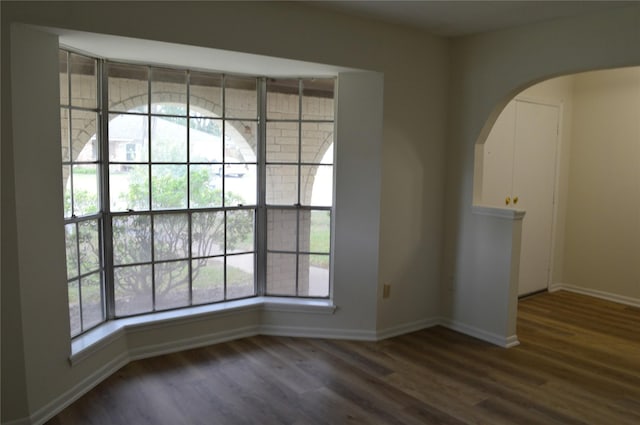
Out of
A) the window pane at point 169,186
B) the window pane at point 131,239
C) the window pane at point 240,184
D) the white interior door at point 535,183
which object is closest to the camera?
the window pane at point 131,239

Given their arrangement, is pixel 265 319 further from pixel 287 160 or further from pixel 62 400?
pixel 62 400

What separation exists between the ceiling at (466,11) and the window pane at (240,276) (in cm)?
209

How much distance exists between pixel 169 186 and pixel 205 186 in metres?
0.29

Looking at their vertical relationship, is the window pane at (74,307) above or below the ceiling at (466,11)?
below

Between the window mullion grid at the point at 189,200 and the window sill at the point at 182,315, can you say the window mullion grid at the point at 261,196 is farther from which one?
the window mullion grid at the point at 189,200

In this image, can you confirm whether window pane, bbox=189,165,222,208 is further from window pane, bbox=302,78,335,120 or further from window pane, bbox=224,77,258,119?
window pane, bbox=302,78,335,120

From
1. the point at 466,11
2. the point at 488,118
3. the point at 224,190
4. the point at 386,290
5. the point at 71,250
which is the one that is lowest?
the point at 386,290

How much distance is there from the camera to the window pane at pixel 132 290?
3777 millimetres

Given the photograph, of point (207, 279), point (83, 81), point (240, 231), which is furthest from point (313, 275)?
point (83, 81)

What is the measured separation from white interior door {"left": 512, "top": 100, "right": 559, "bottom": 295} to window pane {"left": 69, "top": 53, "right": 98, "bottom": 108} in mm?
3994

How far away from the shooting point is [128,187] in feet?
12.2

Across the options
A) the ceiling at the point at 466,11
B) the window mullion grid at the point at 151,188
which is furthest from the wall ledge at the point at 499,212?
the window mullion grid at the point at 151,188

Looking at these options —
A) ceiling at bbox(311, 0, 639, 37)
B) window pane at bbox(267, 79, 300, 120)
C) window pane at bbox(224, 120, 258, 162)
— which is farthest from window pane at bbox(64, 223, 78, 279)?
ceiling at bbox(311, 0, 639, 37)

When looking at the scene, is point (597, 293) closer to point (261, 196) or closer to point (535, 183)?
point (535, 183)
